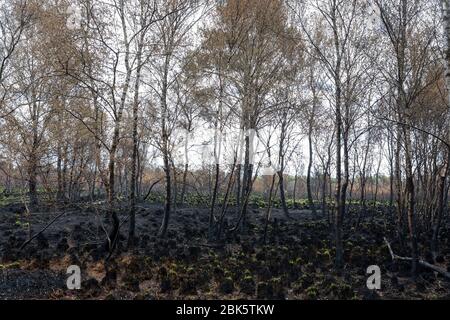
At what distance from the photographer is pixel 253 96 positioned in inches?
480

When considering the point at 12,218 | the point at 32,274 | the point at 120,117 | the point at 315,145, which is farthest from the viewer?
the point at 315,145

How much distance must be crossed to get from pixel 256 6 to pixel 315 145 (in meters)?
12.5

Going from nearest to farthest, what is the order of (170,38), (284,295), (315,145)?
(284,295), (170,38), (315,145)

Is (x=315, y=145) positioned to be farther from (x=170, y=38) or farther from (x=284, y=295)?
(x=284, y=295)

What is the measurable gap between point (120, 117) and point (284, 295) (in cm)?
551

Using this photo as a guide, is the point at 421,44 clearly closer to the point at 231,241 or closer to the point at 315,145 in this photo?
the point at 231,241

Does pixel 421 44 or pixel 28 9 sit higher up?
pixel 28 9

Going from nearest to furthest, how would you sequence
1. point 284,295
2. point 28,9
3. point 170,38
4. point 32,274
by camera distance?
point 284,295
point 32,274
point 170,38
point 28,9
